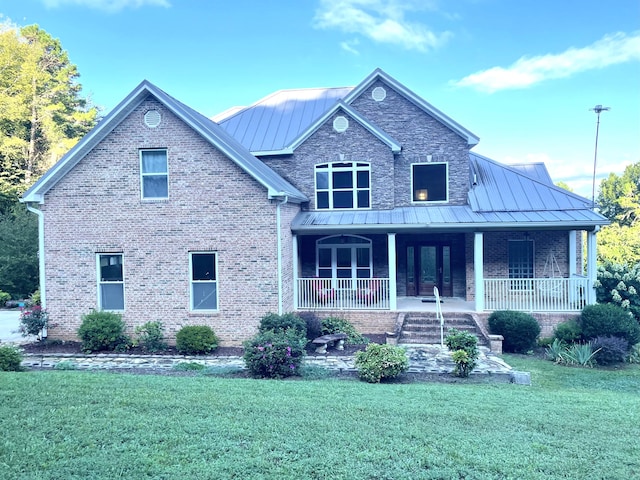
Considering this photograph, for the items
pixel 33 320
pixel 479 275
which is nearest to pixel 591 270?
pixel 479 275

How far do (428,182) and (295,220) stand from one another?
5.32 m

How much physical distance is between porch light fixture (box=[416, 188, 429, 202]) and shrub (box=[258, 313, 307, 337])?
705cm

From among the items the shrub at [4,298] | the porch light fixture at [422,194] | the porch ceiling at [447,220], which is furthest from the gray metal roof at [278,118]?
the shrub at [4,298]

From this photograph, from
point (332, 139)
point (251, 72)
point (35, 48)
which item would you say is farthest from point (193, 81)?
point (332, 139)

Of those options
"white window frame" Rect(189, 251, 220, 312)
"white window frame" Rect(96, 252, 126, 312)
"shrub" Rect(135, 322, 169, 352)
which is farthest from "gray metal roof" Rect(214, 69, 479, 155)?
"shrub" Rect(135, 322, 169, 352)

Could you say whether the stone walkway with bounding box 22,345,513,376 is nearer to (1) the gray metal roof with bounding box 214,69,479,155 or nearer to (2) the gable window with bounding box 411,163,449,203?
(2) the gable window with bounding box 411,163,449,203

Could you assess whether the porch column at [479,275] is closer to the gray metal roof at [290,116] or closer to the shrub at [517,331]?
the shrub at [517,331]

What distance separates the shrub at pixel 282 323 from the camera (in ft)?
37.5

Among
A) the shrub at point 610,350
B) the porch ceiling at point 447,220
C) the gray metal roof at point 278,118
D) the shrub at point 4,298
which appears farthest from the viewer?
the shrub at point 4,298

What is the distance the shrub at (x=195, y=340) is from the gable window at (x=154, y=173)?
4017 millimetres

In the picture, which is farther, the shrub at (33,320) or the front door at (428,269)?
the front door at (428,269)

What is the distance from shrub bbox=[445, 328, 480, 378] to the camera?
8867 mm

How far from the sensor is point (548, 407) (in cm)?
639

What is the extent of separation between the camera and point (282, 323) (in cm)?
1146
